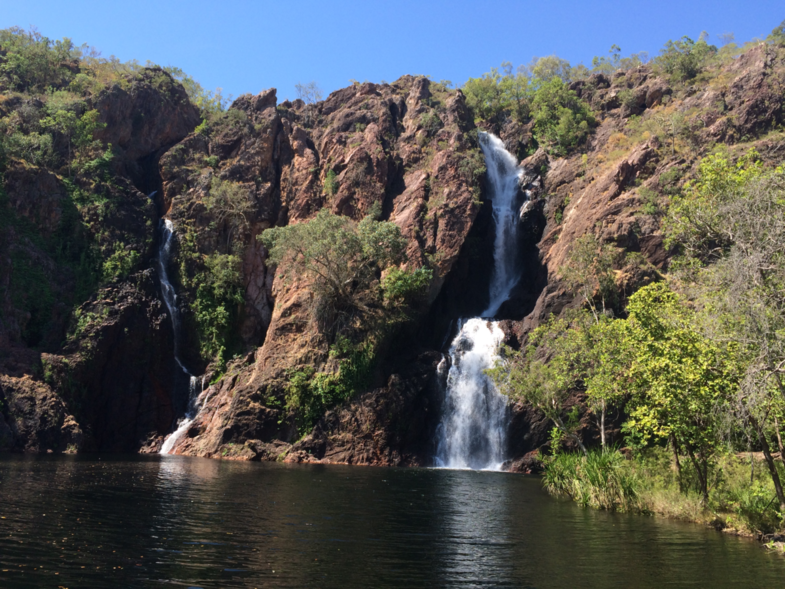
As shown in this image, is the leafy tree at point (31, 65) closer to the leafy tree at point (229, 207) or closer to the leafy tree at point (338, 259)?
the leafy tree at point (229, 207)

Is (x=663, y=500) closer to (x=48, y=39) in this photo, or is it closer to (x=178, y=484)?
(x=178, y=484)

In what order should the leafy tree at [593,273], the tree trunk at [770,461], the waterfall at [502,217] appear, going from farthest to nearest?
the waterfall at [502,217], the leafy tree at [593,273], the tree trunk at [770,461]

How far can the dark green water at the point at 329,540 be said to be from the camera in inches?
455

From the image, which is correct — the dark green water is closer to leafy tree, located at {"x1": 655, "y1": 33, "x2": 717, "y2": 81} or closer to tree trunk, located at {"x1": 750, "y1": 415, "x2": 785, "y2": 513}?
tree trunk, located at {"x1": 750, "y1": 415, "x2": 785, "y2": 513}

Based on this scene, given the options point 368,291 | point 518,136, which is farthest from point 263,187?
point 518,136

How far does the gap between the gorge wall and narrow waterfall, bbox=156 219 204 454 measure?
0.77m

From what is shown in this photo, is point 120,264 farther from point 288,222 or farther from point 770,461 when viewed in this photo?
point 770,461

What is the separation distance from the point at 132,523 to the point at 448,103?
59.6 metres

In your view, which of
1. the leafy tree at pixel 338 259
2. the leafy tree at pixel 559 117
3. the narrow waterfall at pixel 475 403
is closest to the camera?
the narrow waterfall at pixel 475 403

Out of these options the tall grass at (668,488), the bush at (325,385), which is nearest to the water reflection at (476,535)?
the tall grass at (668,488)

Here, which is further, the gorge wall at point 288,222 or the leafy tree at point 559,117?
the leafy tree at point 559,117

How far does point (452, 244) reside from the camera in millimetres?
53219

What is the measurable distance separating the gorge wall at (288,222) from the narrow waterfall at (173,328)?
775 millimetres

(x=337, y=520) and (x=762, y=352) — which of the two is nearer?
(x=762, y=352)
